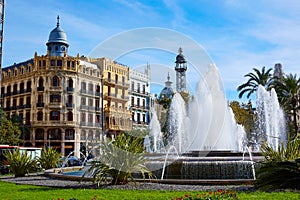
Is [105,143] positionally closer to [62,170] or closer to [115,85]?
[62,170]

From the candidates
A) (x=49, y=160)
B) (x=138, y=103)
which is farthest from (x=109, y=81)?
(x=49, y=160)

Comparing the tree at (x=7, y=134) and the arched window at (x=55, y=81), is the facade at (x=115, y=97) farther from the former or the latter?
the tree at (x=7, y=134)

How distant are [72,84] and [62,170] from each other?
3529cm

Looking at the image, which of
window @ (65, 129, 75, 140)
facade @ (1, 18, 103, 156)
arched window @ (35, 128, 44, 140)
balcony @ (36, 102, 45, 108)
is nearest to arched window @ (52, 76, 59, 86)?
facade @ (1, 18, 103, 156)

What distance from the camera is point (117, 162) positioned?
11633 millimetres

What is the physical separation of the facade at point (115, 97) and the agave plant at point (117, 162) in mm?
42195

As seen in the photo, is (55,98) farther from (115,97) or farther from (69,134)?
(115,97)

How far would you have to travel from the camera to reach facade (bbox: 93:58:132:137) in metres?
55.9

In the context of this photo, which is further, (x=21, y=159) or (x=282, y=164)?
(x=21, y=159)

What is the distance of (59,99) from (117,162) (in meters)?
41.4

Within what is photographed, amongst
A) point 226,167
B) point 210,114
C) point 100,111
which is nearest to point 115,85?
point 100,111

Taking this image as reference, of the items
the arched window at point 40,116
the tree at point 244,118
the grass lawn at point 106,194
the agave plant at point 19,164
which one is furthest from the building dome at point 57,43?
the grass lawn at point 106,194

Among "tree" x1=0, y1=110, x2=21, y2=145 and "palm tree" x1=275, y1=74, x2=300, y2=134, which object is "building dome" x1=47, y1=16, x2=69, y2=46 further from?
"palm tree" x1=275, y1=74, x2=300, y2=134

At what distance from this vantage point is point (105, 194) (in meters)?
9.55
